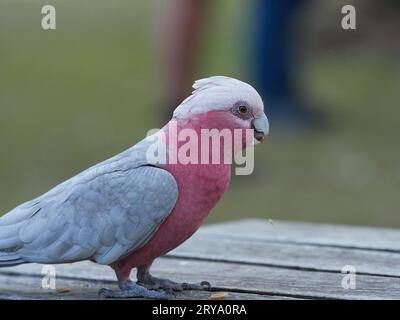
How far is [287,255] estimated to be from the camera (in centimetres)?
331

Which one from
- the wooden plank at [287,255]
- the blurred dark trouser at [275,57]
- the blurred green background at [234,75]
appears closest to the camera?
the wooden plank at [287,255]

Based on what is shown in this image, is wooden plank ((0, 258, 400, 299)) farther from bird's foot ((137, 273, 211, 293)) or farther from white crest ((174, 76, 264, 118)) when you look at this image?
white crest ((174, 76, 264, 118))

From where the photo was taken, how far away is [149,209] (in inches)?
102

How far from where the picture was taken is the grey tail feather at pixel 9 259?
2.65 meters

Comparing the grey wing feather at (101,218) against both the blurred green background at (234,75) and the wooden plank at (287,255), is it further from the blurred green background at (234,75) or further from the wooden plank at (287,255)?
the blurred green background at (234,75)

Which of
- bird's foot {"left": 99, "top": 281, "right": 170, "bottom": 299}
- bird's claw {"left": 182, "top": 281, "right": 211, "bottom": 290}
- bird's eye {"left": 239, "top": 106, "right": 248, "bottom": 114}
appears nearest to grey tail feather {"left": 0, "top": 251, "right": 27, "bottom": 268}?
bird's foot {"left": 99, "top": 281, "right": 170, "bottom": 299}

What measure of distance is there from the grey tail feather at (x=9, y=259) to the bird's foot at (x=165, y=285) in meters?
0.34

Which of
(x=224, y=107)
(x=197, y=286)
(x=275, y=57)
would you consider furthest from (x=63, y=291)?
(x=275, y=57)

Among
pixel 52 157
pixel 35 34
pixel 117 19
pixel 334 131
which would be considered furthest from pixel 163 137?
pixel 117 19

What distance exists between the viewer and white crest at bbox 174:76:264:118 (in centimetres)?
260

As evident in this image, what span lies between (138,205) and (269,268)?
0.66 m

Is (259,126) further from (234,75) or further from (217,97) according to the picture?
(234,75)

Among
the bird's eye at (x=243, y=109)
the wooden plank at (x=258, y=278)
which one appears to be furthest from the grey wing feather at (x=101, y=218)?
the wooden plank at (x=258, y=278)
